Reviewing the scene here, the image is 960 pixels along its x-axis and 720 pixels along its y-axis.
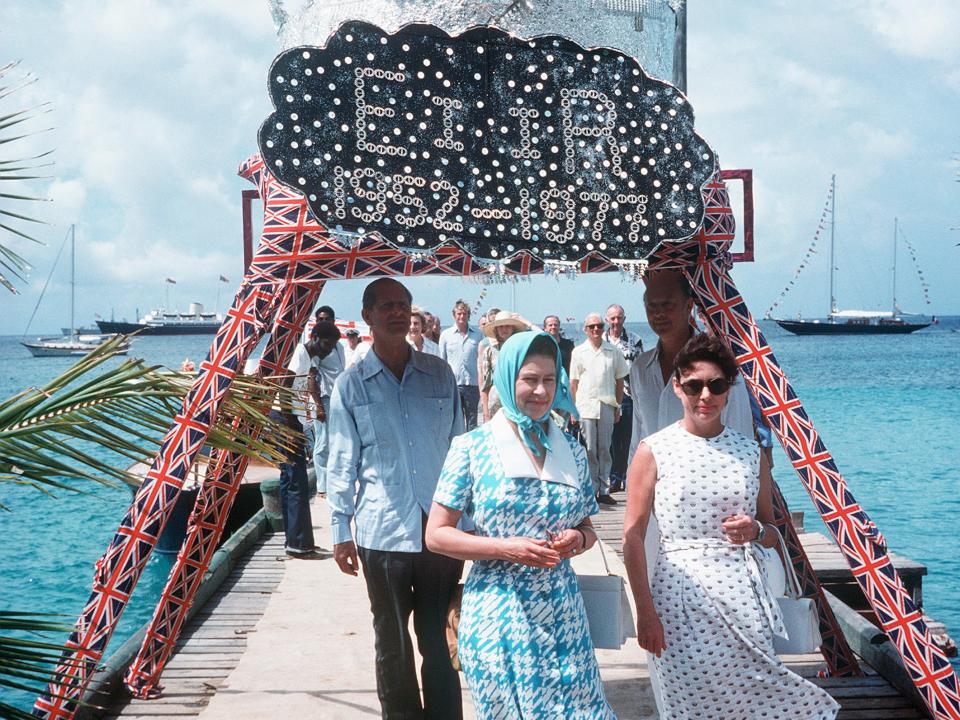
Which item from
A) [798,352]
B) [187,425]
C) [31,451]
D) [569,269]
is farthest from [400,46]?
[798,352]

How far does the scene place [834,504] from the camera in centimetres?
517

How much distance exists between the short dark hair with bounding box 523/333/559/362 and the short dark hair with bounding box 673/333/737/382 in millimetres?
554

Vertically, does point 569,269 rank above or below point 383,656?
above

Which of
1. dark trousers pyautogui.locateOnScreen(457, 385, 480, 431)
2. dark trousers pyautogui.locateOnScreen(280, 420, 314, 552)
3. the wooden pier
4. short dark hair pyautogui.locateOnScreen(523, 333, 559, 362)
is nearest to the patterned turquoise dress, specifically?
short dark hair pyautogui.locateOnScreen(523, 333, 559, 362)

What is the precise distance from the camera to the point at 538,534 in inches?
149

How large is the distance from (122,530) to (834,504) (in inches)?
137

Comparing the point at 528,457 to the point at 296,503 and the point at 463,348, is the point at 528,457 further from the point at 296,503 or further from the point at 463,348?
the point at 463,348

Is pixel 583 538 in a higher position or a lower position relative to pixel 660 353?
lower

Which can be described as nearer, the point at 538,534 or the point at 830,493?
the point at 538,534

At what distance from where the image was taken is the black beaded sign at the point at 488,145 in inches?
177

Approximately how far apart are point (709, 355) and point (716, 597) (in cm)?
93

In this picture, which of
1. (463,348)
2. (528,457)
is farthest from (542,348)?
(463,348)

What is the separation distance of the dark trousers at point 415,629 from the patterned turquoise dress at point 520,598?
1.03 m

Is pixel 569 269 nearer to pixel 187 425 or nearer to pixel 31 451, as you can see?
pixel 187 425
